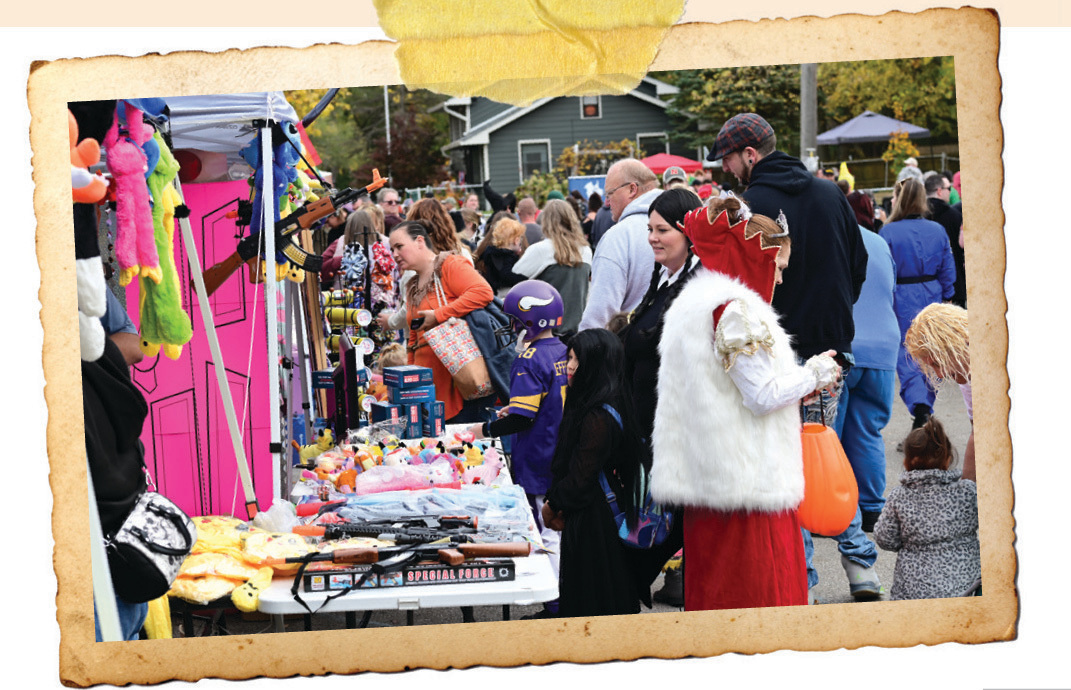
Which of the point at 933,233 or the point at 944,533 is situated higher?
the point at 933,233

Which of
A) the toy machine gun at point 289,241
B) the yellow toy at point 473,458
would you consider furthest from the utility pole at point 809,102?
the yellow toy at point 473,458

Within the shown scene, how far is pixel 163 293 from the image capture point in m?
3.39

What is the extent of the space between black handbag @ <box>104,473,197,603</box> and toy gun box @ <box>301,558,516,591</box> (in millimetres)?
405

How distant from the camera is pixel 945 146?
3.41 m

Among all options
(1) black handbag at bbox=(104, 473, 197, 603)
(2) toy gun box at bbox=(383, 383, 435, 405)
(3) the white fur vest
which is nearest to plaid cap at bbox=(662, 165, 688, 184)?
(2) toy gun box at bbox=(383, 383, 435, 405)

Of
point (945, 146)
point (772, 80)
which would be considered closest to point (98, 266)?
point (772, 80)

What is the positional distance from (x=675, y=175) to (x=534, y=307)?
2843mm

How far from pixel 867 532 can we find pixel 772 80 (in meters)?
1.76

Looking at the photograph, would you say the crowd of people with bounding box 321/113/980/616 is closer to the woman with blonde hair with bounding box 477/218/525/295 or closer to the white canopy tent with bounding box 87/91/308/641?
the white canopy tent with bounding box 87/91/308/641

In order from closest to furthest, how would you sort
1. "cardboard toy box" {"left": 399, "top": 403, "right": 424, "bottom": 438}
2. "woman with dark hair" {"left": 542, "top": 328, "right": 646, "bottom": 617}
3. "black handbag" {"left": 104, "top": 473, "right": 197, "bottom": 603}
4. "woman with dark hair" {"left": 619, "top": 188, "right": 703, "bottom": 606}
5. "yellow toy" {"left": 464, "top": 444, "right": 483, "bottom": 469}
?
"black handbag" {"left": 104, "top": 473, "right": 197, "bottom": 603}, "woman with dark hair" {"left": 542, "top": 328, "right": 646, "bottom": 617}, "woman with dark hair" {"left": 619, "top": 188, "right": 703, "bottom": 606}, "yellow toy" {"left": 464, "top": 444, "right": 483, "bottom": 469}, "cardboard toy box" {"left": 399, "top": 403, "right": 424, "bottom": 438}

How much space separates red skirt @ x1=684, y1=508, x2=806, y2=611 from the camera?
3258mm

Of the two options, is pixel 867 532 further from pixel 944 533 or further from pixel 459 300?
pixel 459 300

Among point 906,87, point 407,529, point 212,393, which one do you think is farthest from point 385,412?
point 906,87

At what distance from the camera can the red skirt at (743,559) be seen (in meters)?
3.26
